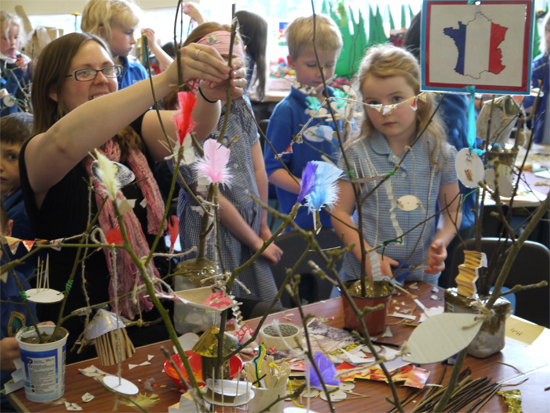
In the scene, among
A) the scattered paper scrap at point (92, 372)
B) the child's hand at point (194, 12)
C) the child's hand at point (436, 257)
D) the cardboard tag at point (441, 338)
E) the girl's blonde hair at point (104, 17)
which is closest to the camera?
the cardboard tag at point (441, 338)

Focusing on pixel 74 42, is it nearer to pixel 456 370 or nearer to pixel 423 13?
pixel 423 13

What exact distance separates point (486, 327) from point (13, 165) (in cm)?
150

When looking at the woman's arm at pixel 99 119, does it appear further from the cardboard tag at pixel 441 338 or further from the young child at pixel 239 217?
the cardboard tag at pixel 441 338

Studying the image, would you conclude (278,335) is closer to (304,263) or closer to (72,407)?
(72,407)

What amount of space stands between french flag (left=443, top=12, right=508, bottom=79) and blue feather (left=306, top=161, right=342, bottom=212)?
380 millimetres

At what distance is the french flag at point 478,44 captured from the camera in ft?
2.74

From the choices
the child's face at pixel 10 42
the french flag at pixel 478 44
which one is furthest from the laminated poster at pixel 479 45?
the child's face at pixel 10 42

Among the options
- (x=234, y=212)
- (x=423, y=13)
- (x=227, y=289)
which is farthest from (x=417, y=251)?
(x=227, y=289)

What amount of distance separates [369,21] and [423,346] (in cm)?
472

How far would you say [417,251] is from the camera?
151 centimetres

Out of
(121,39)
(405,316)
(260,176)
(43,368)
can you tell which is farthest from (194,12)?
(43,368)

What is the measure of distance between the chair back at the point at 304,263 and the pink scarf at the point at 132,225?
17.6 inches

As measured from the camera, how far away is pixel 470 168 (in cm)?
85

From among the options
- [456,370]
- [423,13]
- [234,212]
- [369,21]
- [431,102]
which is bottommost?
[234,212]
